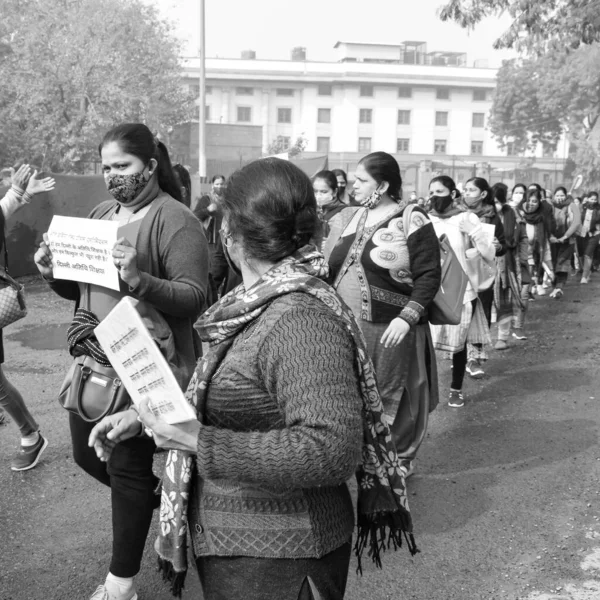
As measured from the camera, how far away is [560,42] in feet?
38.4

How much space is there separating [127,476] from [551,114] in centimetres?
5926

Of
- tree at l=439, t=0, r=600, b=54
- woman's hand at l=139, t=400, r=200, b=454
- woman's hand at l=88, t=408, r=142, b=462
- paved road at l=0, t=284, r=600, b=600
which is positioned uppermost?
tree at l=439, t=0, r=600, b=54

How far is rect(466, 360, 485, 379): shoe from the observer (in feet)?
25.6

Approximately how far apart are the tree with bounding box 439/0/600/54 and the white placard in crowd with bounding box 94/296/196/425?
9.21 meters

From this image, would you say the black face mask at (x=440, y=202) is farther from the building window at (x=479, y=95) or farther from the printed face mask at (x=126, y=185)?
the building window at (x=479, y=95)

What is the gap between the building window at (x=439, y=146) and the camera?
8050 cm

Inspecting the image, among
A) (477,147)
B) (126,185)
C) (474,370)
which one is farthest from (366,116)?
(126,185)

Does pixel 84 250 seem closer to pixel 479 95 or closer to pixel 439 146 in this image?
pixel 439 146

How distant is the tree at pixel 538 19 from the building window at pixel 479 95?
72.5 metres

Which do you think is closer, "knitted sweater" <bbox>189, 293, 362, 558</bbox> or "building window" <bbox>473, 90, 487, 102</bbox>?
"knitted sweater" <bbox>189, 293, 362, 558</bbox>

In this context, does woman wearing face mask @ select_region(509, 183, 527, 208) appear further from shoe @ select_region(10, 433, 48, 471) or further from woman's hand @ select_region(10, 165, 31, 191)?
woman's hand @ select_region(10, 165, 31, 191)

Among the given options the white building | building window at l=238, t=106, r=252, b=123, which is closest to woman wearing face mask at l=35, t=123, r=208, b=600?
the white building

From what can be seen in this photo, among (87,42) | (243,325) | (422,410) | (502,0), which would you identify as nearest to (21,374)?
(422,410)

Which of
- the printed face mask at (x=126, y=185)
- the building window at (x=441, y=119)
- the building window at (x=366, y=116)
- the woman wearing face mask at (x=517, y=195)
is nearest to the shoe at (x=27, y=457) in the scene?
the printed face mask at (x=126, y=185)
